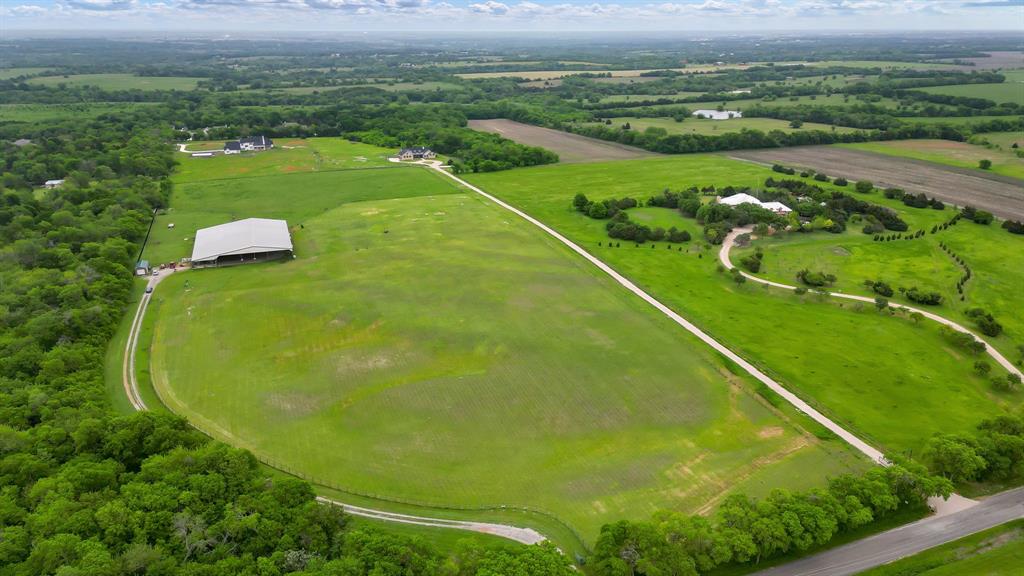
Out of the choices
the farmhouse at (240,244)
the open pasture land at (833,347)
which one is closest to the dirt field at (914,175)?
the open pasture land at (833,347)

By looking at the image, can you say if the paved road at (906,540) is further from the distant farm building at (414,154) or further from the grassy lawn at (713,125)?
the grassy lawn at (713,125)

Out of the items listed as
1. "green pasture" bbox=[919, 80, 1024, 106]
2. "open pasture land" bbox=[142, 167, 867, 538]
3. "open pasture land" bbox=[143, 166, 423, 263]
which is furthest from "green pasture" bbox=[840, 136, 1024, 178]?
"open pasture land" bbox=[143, 166, 423, 263]

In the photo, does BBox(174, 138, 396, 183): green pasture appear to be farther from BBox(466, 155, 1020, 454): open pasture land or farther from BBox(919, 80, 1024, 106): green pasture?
BBox(919, 80, 1024, 106): green pasture

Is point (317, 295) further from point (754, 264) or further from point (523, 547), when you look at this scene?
point (754, 264)

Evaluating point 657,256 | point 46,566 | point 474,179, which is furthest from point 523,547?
point 474,179

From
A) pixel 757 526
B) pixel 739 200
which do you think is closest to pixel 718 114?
pixel 739 200

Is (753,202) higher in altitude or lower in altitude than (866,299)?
higher

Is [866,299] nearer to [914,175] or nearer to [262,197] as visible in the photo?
[914,175]
